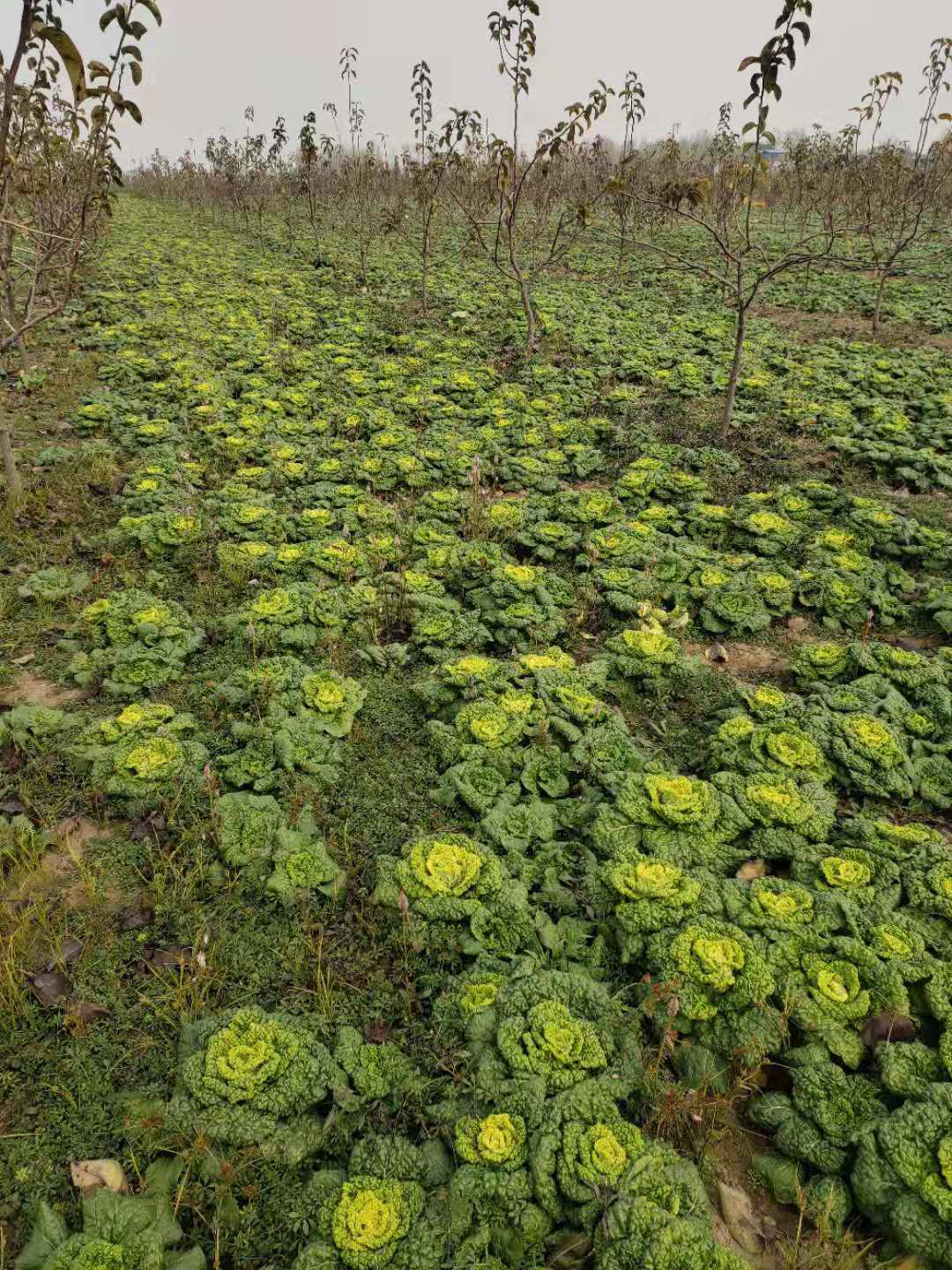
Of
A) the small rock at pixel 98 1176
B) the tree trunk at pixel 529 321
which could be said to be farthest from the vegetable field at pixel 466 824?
the tree trunk at pixel 529 321

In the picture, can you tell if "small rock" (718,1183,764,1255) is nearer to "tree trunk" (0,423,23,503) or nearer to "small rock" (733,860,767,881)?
"small rock" (733,860,767,881)

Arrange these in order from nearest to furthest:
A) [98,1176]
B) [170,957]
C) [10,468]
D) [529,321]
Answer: [98,1176] → [170,957] → [10,468] → [529,321]

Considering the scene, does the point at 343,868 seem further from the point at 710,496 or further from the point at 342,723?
the point at 710,496

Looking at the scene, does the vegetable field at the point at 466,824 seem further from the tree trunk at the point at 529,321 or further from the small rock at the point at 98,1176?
the tree trunk at the point at 529,321

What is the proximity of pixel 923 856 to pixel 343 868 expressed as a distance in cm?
270

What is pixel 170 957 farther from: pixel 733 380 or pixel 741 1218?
pixel 733 380

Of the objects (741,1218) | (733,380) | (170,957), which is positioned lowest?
(741,1218)

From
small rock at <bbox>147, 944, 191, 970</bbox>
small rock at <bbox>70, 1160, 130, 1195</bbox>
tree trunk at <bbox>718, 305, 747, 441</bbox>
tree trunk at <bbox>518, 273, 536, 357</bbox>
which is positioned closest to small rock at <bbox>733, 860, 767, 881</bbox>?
small rock at <bbox>147, 944, 191, 970</bbox>

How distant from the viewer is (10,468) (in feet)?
18.3

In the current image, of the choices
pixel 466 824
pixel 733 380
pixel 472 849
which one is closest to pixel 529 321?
pixel 733 380

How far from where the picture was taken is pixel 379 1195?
205 cm

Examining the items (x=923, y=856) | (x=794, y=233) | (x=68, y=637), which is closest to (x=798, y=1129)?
(x=923, y=856)

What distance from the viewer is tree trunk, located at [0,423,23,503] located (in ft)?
18.1

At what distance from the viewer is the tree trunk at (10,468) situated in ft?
18.1
